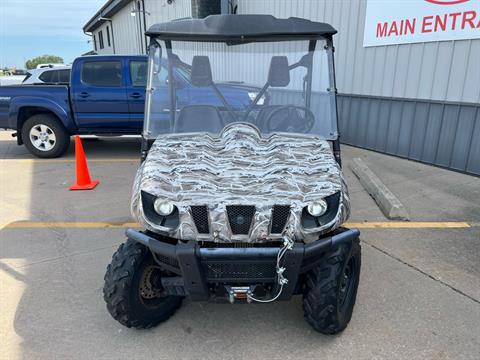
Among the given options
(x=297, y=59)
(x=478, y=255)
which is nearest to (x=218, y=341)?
(x=297, y=59)

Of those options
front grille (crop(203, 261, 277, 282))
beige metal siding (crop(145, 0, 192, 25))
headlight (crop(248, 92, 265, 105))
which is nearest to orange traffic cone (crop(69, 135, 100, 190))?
headlight (crop(248, 92, 265, 105))

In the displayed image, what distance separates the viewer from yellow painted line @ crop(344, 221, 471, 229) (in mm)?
4738

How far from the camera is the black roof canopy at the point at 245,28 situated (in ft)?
10.3

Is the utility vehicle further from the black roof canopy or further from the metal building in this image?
the metal building

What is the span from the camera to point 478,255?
4012 millimetres

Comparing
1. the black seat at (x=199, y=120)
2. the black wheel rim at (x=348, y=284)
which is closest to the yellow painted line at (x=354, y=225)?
the black wheel rim at (x=348, y=284)

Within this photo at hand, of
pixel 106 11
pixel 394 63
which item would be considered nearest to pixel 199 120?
pixel 394 63

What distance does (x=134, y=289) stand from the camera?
2686 millimetres

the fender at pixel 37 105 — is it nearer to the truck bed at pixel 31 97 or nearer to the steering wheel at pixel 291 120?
the truck bed at pixel 31 97

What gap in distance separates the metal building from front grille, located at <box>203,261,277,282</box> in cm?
582

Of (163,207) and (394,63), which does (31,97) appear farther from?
(394,63)

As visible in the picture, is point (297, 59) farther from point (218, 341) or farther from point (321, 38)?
point (218, 341)

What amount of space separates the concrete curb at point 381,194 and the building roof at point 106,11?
20.7 m

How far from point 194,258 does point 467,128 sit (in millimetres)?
6257
